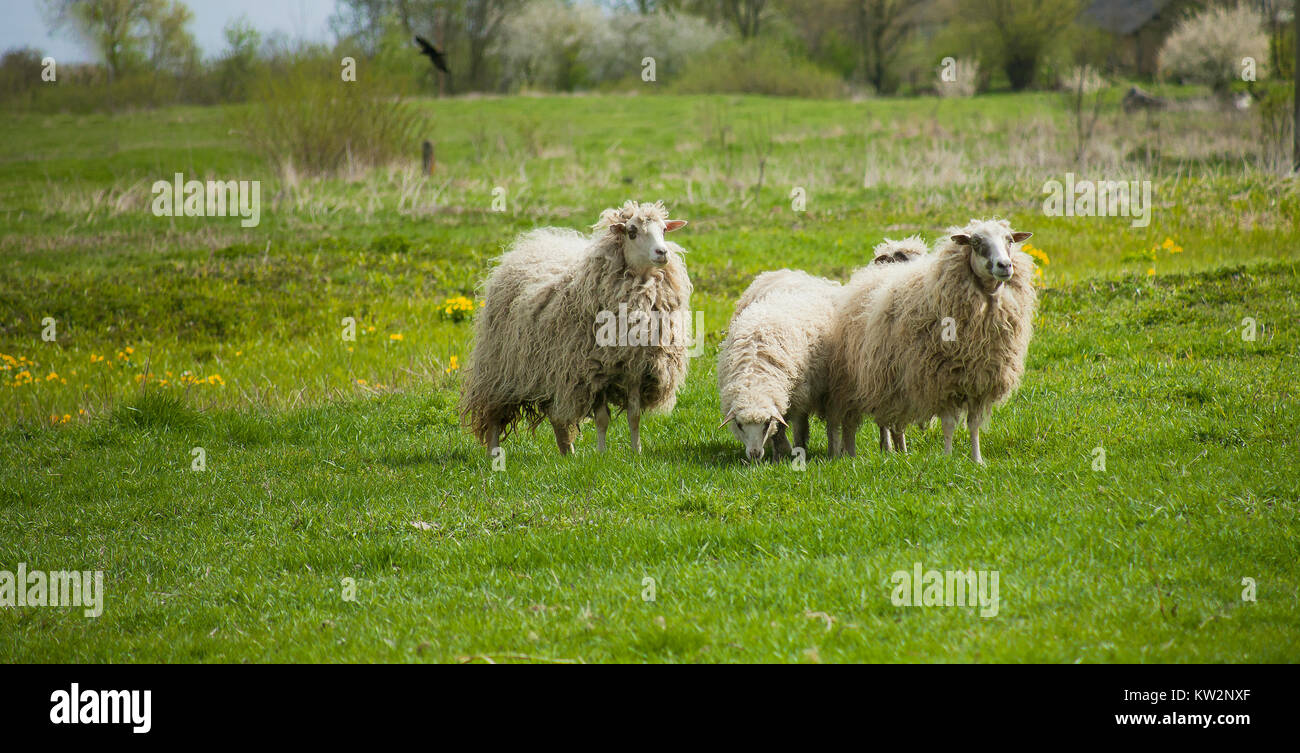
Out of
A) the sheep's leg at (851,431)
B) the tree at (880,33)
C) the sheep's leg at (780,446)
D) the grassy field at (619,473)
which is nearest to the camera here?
the grassy field at (619,473)

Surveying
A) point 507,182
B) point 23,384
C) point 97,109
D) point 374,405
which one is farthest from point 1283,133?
point 97,109

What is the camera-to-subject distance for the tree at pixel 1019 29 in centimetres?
5153

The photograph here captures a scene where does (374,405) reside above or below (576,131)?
below

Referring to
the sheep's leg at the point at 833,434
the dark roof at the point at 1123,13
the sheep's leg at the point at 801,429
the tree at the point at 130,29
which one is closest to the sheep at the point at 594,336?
the sheep's leg at the point at 801,429

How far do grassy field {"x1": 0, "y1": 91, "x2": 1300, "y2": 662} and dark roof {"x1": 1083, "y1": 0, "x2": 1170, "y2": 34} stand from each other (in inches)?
1565

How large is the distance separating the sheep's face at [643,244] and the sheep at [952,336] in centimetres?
184

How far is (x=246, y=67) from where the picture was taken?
47.4m

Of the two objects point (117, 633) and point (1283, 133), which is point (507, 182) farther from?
point (117, 633)

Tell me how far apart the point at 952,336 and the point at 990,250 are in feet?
2.29

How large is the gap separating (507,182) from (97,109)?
3020 cm

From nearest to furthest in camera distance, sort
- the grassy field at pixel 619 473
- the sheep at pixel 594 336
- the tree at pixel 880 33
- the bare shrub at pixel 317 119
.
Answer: the grassy field at pixel 619 473 → the sheep at pixel 594 336 → the bare shrub at pixel 317 119 → the tree at pixel 880 33

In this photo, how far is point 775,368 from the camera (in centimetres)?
845

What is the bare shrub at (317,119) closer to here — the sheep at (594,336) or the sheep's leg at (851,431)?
the sheep at (594,336)
